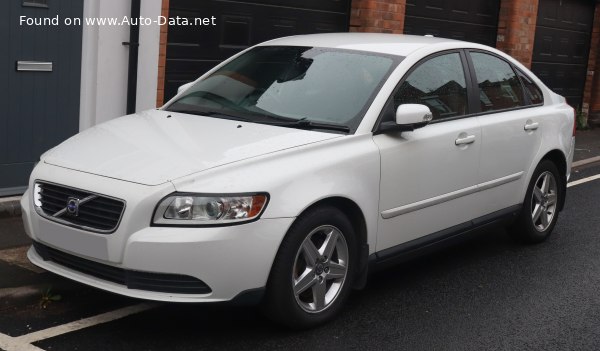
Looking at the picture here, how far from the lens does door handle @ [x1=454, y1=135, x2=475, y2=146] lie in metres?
6.01

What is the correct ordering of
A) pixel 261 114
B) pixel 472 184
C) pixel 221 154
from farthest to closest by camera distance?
pixel 472 184, pixel 261 114, pixel 221 154

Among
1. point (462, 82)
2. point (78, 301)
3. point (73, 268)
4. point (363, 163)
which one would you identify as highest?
point (462, 82)

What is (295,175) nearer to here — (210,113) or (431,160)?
(210,113)

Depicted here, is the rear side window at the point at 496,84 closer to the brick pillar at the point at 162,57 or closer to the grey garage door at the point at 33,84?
the brick pillar at the point at 162,57

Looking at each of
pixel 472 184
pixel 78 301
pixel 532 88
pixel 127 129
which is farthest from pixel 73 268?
pixel 532 88

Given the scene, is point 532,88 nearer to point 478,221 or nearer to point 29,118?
point 478,221

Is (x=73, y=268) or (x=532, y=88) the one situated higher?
(x=532, y=88)

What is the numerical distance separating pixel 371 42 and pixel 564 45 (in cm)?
1130

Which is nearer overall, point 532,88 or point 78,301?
point 78,301

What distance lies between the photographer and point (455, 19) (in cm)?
1353

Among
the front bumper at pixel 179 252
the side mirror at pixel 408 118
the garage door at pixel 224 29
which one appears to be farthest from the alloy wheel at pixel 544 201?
the garage door at pixel 224 29

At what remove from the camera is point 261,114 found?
562cm

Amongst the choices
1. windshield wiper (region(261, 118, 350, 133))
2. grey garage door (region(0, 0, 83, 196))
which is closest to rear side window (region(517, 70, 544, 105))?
windshield wiper (region(261, 118, 350, 133))

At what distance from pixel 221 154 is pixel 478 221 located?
2.32 m
